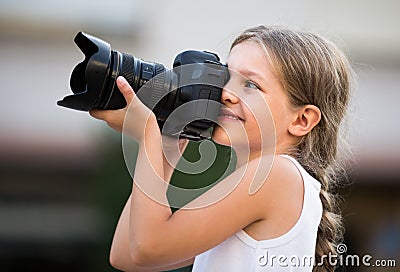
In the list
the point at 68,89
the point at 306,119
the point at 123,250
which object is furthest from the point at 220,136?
Answer: the point at 68,89

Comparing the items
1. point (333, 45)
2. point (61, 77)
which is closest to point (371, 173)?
point (61, 77)

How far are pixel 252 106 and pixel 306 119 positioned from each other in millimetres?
135

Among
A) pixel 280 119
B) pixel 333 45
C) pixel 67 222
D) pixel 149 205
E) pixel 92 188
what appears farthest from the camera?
pixel 67 222

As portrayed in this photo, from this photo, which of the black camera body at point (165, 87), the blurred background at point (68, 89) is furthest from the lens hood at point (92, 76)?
the blurred background at point (68, 89)

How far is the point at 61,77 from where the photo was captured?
557 centimetres

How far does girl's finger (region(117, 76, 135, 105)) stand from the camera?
1.44 m

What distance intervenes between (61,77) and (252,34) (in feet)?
13.6

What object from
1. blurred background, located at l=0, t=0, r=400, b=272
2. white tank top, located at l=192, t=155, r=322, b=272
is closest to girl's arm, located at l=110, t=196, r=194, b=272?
white tank top, located at l=192, t=155, r=322, b=272

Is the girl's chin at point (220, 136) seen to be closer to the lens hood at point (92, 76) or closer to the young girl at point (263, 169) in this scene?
the young girl at point (263, 169)

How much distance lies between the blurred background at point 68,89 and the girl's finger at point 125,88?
381 centimetres

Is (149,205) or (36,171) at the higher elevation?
(36,171)

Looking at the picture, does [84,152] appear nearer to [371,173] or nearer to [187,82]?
[371,173]

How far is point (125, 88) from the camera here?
→ 1.44 meters

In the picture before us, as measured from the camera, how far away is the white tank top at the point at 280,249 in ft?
4.66
